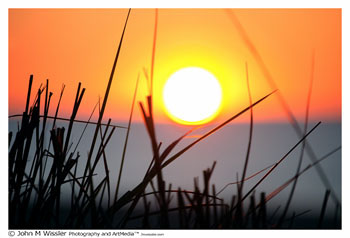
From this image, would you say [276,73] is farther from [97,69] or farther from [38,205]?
[38,205]

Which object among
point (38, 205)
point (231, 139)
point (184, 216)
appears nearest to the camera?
point (38, 205)

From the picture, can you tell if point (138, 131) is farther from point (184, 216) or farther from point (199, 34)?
point (184, 216)

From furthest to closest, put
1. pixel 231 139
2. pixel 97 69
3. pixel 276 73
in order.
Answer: pixel 231 139
pixel 276 73
pixel 97 69

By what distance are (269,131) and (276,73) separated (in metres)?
0.23

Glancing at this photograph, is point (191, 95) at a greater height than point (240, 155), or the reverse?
point (191, 95)

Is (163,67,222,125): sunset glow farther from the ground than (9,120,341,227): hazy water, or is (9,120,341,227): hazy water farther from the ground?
(163,67,222,125): sunset glow

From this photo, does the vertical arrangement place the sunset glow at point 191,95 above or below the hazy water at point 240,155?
above

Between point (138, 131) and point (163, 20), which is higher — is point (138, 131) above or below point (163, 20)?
below

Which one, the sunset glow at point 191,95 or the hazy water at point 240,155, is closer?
the hazy water at point 240,155

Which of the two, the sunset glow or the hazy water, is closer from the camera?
the hazy water
